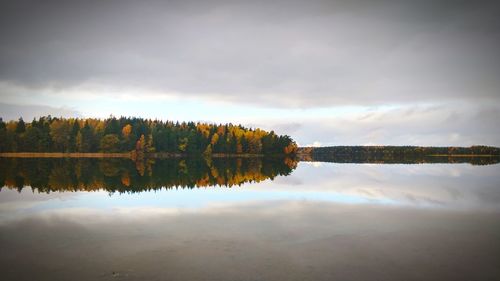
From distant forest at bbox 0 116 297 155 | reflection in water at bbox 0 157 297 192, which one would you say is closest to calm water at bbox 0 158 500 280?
reflection in water at bbox 0 157 297 192

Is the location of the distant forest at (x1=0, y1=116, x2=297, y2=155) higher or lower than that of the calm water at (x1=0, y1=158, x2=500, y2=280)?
higher

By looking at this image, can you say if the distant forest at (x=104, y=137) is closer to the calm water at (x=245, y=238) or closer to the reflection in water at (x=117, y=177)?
the reflection in water at (x=117, y=177)

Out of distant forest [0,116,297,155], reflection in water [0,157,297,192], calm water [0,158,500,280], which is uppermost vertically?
distant forest [0,116,297,155]

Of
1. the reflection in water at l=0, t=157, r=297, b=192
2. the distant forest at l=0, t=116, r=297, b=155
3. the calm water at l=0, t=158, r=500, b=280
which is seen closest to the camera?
the calm water at l=0, t=158, r=500, b=280

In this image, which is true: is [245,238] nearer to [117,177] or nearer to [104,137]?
[117,177]

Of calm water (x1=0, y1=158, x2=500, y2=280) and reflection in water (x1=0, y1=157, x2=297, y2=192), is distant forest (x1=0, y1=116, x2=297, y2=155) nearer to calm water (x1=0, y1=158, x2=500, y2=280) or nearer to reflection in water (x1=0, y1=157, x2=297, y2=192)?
reflection in water (x1=0, y1=157, x2=297, y2=192)

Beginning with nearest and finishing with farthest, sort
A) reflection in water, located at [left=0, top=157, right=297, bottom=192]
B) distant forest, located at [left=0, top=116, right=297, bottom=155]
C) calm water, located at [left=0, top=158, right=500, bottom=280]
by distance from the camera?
calm water, located at [left=0, top=158, right=500, bottom=280], reflection in water, located at [left=0, top=157, right=297, bottom=192], distant forest, located at [left=0, top=116, right=297, bottom=155]

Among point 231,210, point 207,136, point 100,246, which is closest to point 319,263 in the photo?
point 100,246

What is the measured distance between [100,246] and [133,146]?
15592cm

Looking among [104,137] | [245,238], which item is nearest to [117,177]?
[245,238]

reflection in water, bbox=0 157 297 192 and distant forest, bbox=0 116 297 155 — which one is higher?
distant forest, bbox=0 116 297 155

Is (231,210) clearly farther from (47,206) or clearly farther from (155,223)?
(47,206)

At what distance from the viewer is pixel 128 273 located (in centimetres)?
1245

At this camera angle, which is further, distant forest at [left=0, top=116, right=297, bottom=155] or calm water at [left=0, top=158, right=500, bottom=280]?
distant forest at [left=0, top=116, right=297, bottom=155]
